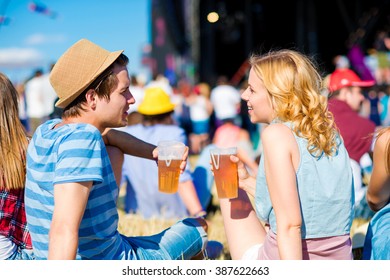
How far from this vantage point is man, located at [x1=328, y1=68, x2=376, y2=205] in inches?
207

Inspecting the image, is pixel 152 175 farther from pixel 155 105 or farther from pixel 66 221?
pixel 66 221

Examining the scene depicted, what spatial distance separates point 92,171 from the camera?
2.30m

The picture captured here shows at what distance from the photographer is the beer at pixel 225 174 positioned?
2959 mm

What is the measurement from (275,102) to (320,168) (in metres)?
0.33

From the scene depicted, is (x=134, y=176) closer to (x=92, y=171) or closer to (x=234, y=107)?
(x=92, y=171)

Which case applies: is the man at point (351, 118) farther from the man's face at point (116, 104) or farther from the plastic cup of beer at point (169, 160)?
the man's face at point (116, 104)

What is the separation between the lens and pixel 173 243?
303 centimetres

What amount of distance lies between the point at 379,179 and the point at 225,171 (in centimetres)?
69

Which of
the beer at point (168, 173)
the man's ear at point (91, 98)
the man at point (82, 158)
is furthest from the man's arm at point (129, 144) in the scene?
the man's ear at point (91, 98)

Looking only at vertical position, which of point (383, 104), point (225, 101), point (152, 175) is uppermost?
point (152, 175)

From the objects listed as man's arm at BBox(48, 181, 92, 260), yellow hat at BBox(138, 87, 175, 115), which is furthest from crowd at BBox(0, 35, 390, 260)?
yellow hat at BBox(138, 87, 175, 115)

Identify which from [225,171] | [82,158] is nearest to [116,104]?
[82,158]
